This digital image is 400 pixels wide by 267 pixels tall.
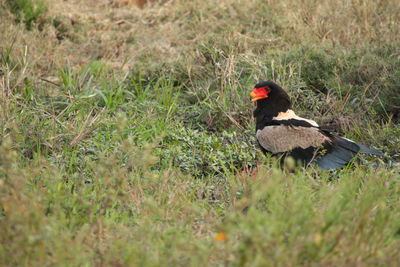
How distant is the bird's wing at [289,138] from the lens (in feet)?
17.2

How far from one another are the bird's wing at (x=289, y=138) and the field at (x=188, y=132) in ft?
0.81

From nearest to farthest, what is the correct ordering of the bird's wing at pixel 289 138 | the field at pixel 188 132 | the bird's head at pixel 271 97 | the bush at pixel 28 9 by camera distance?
the field at pixel 188 132 → the bird's wing at pixel 289 138 → the bird's head at pixel 271 97 → the bush at pixel 28 9

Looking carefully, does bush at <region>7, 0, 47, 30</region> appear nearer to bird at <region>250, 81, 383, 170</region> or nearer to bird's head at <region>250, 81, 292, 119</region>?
bird's head at <region>250, 81, 292, 119</region>

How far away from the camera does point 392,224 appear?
3361 mm

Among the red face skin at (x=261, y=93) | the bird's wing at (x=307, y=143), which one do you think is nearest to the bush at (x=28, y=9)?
the red face skin at (x=261, y=93)

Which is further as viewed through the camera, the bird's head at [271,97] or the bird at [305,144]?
the bird's head at [271,97]

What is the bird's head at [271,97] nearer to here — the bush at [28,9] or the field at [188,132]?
the field at [188,132]

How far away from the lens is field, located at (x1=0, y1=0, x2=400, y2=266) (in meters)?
3.05

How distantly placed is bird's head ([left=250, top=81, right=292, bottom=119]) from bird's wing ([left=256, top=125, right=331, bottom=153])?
292 millimetres

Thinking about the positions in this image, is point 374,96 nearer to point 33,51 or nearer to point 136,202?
point 136,202

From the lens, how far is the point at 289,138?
5266 mm

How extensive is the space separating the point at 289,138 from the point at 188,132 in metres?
1.02

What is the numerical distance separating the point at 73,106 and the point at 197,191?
6.47ft

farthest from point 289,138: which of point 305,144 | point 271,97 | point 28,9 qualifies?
point 28,9
